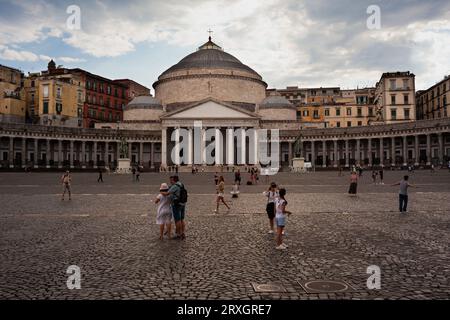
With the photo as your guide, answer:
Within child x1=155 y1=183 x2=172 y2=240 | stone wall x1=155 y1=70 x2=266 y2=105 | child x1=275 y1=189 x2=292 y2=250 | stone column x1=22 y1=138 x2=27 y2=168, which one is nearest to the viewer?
child x1=275 y1=189 x2=292 y2=250

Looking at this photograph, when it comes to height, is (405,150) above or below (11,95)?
below

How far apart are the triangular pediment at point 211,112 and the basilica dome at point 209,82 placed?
11834 millimetres

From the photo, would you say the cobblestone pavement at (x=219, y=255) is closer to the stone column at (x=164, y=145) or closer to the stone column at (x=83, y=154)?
the stone column at (x=164, y=145)

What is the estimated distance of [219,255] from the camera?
981 centimetres

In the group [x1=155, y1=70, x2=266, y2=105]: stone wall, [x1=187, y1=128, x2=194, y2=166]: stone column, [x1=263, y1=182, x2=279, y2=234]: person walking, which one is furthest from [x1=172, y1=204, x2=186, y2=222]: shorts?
[x1=155, y1=70, x2=266, y2=105]: stone wall

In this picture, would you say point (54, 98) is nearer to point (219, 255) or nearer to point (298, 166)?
point (298, 166)

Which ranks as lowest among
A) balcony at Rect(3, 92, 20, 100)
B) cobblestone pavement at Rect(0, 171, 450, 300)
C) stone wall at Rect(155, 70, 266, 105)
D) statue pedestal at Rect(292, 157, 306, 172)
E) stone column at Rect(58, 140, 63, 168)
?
cobblestone pavement at Rect(0, 171, 450, 300)

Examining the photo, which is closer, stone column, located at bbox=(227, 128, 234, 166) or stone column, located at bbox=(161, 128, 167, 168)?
stone column, located at bbox=(227, 128, 234, 166)

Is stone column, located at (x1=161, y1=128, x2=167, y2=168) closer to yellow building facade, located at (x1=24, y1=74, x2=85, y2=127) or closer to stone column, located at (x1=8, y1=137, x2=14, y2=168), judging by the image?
yellow building facade, located at (x1=24, y1=74, x2=85, y2=127)

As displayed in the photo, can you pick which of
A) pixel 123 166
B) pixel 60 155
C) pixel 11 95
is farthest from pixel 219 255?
pixel 11 95

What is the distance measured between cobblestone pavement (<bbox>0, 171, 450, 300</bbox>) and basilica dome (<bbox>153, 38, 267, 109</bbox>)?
7932 centimetres

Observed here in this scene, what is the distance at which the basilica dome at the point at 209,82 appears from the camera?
95.1 meters

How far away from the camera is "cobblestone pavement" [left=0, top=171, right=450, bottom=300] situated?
23.4 ft

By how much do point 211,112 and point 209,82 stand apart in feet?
50.5
